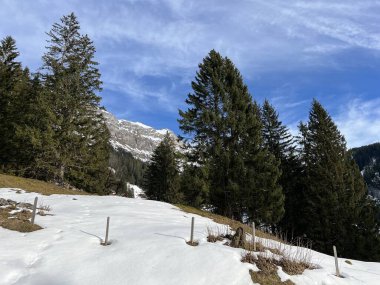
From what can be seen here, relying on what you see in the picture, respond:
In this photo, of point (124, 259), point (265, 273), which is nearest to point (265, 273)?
point (265, 273)

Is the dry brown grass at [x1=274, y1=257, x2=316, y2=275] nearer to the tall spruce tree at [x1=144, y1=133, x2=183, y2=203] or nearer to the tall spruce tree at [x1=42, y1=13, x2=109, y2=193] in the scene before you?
the tall spruce tree at [x1=42, y1=13, x2=109, y2=193]

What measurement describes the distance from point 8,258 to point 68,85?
26.7 metres

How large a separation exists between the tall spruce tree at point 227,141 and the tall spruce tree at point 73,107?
888 cm

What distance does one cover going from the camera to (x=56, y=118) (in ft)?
104

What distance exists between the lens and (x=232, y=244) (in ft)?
37.8

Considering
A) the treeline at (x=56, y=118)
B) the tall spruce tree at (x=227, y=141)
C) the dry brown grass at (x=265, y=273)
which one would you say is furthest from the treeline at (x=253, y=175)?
the dry brown grass at (x=265, y=273)

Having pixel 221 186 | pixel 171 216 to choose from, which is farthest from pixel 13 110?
pixel 171 216

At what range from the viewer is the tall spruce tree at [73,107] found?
3164 centimetres

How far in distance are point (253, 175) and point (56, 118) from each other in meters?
17.8

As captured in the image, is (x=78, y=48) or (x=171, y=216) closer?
(x=171, y=216)

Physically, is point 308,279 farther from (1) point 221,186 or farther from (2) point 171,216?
(1) point 221,186

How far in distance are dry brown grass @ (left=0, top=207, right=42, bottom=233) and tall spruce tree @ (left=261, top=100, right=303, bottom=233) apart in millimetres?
26255

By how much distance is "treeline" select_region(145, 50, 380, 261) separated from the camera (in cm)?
3020

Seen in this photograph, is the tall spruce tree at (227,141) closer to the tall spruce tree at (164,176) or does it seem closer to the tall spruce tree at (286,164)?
the tall spruce tree at (286,164)
